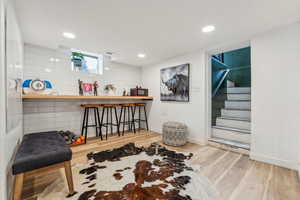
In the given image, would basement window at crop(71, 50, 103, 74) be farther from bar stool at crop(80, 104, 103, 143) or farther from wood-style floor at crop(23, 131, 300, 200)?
wood-style floor at crop(23, 131, 300, 200)

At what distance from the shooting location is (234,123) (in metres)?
2.92

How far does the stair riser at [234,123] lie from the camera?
274 centimetres

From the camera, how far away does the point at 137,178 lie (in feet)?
5.20

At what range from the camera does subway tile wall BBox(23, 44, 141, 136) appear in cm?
252

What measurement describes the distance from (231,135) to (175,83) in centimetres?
175

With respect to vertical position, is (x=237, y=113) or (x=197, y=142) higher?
(x=237, y=113)

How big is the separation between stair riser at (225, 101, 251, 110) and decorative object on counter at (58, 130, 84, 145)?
12.8 feet

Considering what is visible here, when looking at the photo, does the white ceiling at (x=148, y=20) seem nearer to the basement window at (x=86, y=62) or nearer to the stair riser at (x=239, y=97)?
the basement window at (x=86, y=62)

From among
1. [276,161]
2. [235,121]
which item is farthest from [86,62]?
[276,161]

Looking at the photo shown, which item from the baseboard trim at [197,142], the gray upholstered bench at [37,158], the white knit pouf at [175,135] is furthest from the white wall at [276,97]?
the gray upholstered bench at [37,158]

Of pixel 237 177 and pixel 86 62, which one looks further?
pixel 86 62

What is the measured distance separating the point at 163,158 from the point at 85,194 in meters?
1.24

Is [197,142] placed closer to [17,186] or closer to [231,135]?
[231,135]

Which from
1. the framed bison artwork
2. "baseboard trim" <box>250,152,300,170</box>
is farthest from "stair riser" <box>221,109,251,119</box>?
the framed bison artwork
